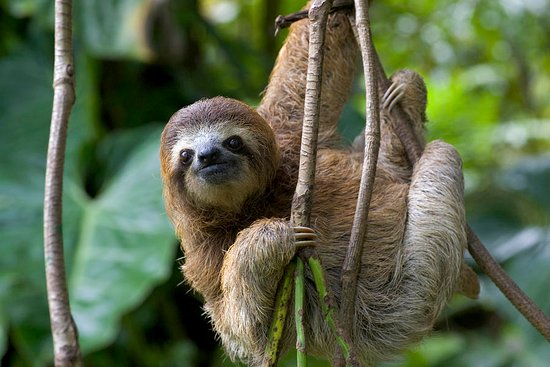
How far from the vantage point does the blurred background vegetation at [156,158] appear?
593 centimetres

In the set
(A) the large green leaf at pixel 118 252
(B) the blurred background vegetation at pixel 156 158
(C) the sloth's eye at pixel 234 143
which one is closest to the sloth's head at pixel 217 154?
(C) the sloth's eye at pixel 234 143

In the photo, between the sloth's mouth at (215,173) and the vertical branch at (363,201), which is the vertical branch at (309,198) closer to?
the vertical branch at (363,201)

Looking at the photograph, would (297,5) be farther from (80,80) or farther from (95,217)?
(95,217)

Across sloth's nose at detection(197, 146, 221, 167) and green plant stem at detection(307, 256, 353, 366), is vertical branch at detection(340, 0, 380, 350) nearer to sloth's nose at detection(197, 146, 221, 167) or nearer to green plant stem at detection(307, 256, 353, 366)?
green plant stem at detection(307, 256, 353, 366)

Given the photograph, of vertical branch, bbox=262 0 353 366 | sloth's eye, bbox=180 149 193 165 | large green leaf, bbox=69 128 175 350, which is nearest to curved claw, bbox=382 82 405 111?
vertical branch, bbox=262 0 353 366

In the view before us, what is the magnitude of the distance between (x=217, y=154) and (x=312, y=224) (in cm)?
59

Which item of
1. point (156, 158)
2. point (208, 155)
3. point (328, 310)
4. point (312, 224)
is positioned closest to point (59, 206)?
point (208, 155)

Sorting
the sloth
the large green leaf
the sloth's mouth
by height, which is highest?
the sloth's mouth

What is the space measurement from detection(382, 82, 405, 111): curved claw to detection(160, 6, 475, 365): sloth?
0.07ft

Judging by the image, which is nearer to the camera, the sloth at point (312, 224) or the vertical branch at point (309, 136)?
the vertical branch at point (309, 136)

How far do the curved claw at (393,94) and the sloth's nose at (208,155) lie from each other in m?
1.12

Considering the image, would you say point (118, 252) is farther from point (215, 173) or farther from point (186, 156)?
point (215, 173)

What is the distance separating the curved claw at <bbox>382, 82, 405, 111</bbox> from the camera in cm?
404

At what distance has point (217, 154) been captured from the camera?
134 inches
